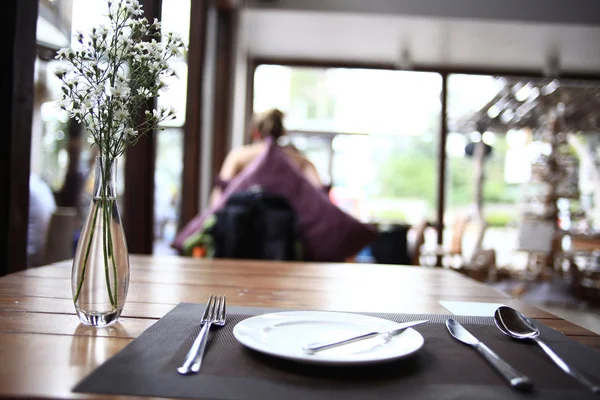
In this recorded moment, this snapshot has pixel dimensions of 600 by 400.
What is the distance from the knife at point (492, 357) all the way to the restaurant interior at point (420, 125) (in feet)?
7.87

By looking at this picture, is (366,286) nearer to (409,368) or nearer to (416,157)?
(409,368)

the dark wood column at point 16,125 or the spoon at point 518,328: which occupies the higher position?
the dark wood column at point 16,125

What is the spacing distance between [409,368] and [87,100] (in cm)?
51

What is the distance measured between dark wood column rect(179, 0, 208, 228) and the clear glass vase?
8.93ft

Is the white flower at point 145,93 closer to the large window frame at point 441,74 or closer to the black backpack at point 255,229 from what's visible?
the black backpack at point 255,229

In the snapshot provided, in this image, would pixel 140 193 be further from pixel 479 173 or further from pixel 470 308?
pixel 479 173

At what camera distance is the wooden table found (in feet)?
1.92

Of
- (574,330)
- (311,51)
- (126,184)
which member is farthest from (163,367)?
(311,51)

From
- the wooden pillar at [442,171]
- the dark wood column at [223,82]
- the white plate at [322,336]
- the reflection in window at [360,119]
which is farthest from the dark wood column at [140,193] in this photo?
the wooden pillar at [442,171]

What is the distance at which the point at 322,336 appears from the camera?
2.37 ft

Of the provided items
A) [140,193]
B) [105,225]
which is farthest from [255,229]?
[105,225]

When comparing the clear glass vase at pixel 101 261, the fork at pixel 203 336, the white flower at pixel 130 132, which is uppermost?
the white flower at pixel 130 132

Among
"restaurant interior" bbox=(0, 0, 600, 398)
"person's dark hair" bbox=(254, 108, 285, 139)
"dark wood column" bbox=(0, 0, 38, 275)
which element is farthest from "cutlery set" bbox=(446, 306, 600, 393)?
"restaurant interior" bbox=(0, 0, 600, 398)

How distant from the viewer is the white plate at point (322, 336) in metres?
0.59
